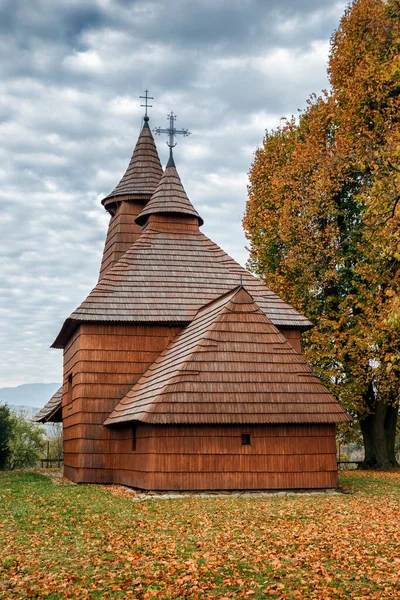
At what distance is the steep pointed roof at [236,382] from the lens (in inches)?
675

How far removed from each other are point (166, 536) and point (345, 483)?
11.1 m

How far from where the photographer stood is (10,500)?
16250 millimetres

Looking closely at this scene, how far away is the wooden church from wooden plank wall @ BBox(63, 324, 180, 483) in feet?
0.10

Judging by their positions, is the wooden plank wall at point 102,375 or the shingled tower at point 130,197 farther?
the shingled tower at point 130,197

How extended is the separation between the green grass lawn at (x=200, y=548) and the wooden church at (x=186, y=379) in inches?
69.2

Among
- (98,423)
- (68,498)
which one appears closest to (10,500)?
(68,498)

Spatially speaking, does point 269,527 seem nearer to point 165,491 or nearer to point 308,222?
point 165,491

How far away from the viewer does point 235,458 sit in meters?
17.4

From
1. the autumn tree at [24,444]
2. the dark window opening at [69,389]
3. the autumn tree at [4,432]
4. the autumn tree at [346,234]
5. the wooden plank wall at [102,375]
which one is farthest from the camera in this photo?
the autumn tree at [24,444]

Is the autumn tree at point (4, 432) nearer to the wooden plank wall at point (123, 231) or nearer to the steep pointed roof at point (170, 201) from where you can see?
the wooden plank wall at point (123, 231)

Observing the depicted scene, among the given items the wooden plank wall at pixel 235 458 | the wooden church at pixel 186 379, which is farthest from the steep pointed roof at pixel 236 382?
the wooden plank wall at pixel 235 458

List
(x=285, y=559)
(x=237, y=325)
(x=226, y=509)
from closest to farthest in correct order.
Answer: (x=285, y=559) < (x=226, y=509) < (x=237, y=325)

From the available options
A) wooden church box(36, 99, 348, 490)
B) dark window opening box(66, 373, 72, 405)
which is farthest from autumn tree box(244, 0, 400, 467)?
dark window opening box(66, 373, 72, 405)

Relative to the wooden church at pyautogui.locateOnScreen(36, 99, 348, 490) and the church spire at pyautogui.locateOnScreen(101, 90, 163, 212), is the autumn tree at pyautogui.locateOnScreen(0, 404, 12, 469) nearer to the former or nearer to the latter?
the wooden church at pyautogui.locateOnScreen(36, 99, 348, 490)
